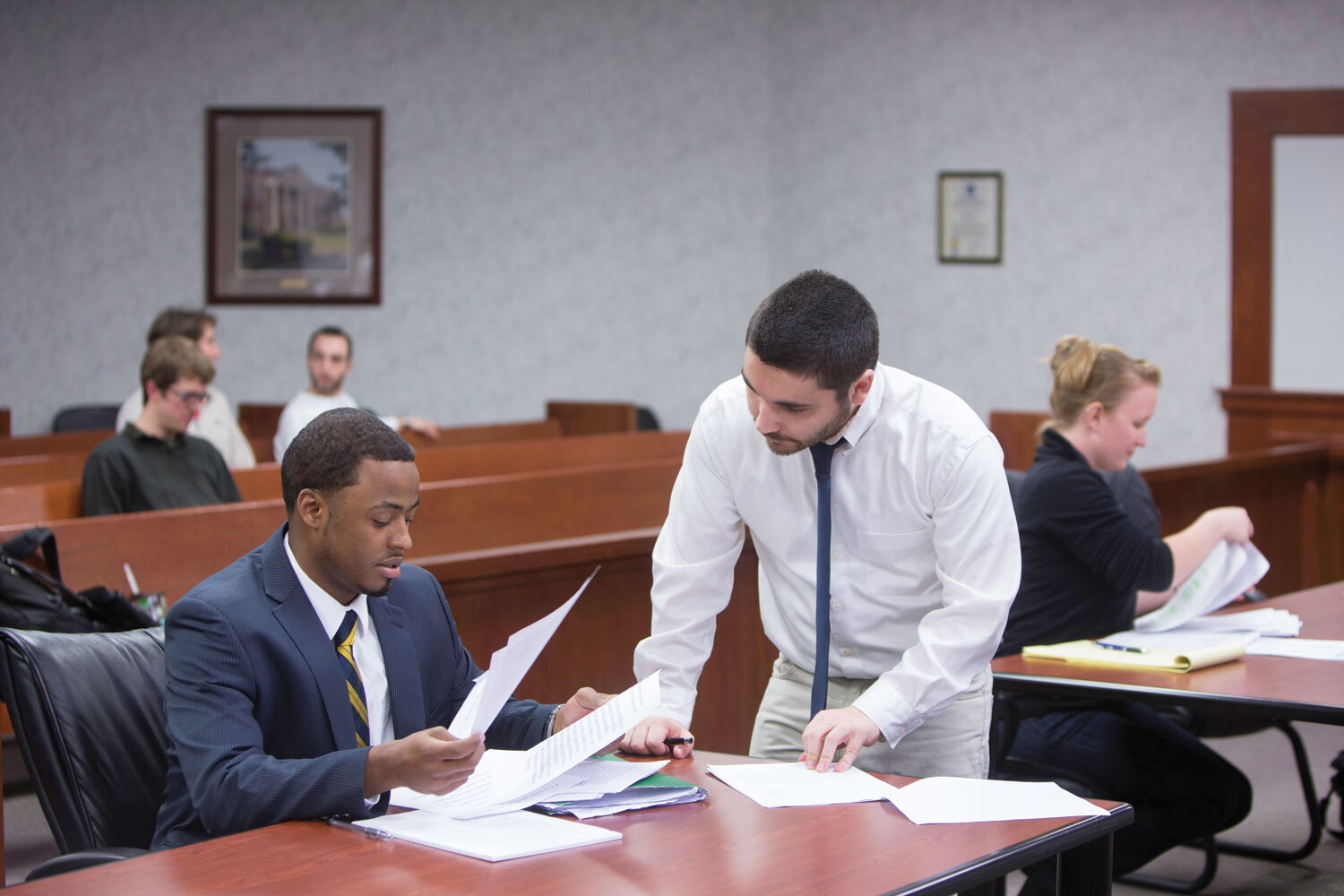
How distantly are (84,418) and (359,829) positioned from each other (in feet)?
25.0

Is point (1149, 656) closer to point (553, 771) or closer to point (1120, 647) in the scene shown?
point (1120, 647)

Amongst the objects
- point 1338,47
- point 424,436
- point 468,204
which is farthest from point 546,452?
point 1338,47

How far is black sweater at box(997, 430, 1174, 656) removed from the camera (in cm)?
291

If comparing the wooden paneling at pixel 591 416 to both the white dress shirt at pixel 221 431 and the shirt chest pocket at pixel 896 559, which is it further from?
the shirt chest pocket at pixel 896 559

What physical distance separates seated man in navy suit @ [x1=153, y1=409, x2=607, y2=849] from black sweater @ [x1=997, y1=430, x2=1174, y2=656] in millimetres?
1345

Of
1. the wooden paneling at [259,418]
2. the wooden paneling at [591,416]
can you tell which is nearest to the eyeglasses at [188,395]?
the wooden paneling at [591,416]

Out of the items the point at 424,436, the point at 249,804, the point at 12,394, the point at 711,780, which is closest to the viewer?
the point at 249,804

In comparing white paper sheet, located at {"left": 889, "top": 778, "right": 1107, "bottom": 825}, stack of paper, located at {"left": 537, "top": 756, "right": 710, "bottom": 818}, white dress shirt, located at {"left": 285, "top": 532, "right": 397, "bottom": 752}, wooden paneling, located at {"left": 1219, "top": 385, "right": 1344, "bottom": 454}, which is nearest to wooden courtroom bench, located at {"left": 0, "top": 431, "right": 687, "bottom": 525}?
white dress shirt, located at {"left": 285, "top": 532, "right": 397, "bottom": 752}

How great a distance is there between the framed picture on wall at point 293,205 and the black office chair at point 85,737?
7.44 m

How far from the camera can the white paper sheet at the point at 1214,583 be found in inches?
120

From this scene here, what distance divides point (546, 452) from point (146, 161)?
4519 millimetres

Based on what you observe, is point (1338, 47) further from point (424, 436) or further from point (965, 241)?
point (424, 436)

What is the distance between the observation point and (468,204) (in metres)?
9.38

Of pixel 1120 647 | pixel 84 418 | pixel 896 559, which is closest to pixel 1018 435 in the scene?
pixel 1120 647
